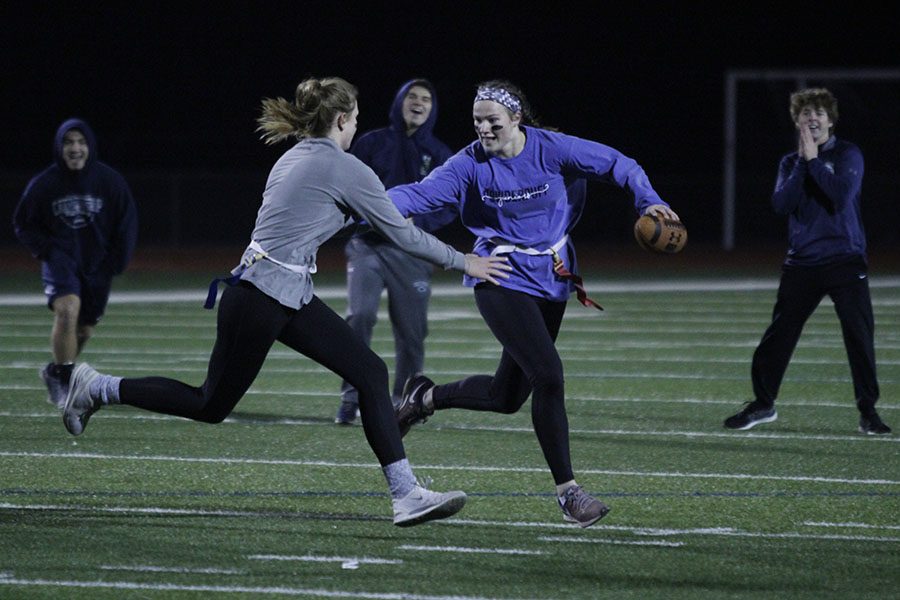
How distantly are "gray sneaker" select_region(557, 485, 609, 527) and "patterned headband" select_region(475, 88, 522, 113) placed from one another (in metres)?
1.54

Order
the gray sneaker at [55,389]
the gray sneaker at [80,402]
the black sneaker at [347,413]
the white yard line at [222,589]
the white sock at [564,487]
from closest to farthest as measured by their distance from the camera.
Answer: the white yard line at [222,589], the white sock at [564,487], the gray sneaker at [80,402], the black sneaker at [347,413], the gray sneaker at [55,389]

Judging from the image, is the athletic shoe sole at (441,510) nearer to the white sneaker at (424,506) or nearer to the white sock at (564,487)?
the white sneaker at (424,506)

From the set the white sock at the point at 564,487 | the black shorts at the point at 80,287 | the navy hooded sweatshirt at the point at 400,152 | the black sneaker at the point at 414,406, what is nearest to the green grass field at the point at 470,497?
the white sock at the point at 564,487

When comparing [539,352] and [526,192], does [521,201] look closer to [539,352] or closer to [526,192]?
[526,192]

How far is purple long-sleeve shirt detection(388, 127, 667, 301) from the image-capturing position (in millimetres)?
6312

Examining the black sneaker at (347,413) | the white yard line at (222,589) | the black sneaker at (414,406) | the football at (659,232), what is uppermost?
the football at (659,232)

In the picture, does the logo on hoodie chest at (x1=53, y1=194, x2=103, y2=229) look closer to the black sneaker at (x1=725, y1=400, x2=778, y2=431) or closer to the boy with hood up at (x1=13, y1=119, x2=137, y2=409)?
the boy with hood up at (x1=13, y1=119, x2=137, y2=409)

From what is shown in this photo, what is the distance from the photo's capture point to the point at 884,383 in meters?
11.1

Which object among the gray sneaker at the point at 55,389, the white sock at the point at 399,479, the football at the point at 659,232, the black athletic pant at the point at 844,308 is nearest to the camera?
Result: the white sock at the point at 399,479

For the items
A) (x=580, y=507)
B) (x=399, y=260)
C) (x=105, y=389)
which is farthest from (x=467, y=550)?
(x=399, y=260)

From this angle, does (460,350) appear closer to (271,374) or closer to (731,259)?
(271,374)

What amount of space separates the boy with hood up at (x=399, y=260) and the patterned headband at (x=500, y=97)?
8.05ft

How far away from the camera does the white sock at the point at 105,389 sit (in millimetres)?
6289

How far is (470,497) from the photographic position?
670 centimetres
